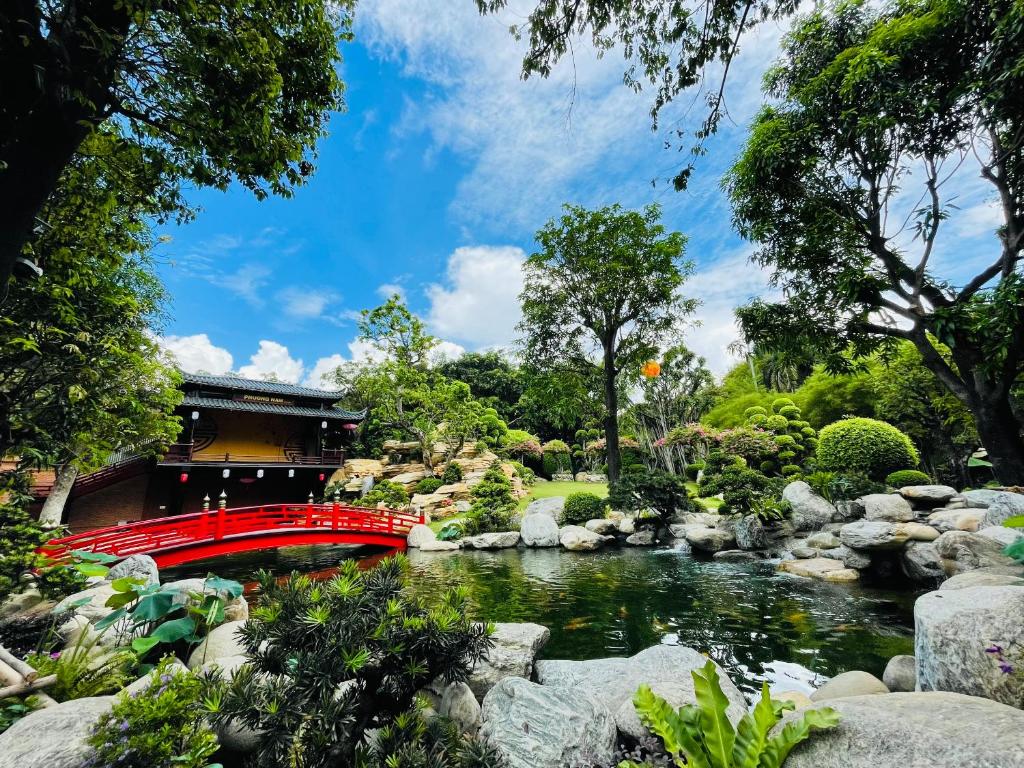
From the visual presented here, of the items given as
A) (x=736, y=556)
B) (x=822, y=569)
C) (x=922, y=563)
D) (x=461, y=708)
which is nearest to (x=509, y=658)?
(x=461, y=708)

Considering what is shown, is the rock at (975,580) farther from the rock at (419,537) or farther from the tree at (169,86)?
the rock at (419,537)

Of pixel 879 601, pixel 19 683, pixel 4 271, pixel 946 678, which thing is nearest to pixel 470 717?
pixel 19 683

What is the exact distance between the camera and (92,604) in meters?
4.65

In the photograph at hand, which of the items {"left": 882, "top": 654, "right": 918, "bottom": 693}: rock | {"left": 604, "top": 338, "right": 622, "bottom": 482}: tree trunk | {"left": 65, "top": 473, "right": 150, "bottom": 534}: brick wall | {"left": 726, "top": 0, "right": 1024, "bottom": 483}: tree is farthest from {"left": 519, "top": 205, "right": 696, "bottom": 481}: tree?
{"left": 65, "top": 473, "right": 150, "bottom": 534}: brick wall

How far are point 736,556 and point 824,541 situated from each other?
71.6 inches

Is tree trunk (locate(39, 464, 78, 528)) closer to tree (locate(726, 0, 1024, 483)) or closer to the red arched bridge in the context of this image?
the red arched bridge

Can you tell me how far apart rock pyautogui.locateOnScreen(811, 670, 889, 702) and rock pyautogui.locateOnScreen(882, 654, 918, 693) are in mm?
153

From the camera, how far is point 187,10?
10.1 ft

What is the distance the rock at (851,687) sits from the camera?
10.7 ft

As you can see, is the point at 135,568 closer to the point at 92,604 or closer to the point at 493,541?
the point at 92,604

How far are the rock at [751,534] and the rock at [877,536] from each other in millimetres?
2607

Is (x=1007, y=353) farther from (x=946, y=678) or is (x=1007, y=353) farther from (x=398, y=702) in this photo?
(x=398, y=702)

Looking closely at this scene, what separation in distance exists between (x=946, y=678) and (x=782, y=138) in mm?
8846

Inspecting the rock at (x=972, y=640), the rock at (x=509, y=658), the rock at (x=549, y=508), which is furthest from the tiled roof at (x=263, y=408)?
the rock at (x=972, y=640)
